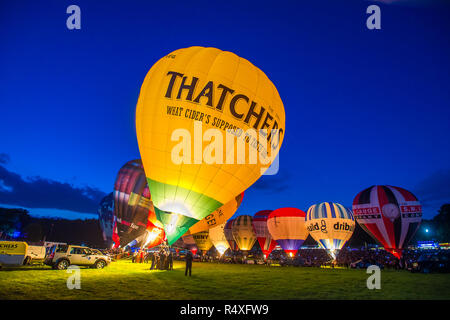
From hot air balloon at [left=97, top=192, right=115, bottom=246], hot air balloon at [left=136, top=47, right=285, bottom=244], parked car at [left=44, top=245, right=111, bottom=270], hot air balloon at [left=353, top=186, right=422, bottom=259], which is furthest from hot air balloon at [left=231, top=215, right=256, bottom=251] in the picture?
hot air balloon at [left=136, top=47, right=285, bottom=244]

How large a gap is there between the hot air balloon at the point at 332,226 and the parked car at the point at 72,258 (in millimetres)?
22245

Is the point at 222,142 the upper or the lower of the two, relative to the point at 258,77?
lower

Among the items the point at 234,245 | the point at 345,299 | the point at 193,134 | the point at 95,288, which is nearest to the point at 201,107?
the point at 193,134

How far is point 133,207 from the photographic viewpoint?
991 inches

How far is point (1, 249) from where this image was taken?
14.4 m

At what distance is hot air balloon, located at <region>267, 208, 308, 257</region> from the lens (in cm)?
3300

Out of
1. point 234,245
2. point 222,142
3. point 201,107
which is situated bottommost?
point 234,245

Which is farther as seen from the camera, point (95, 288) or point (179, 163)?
point (179, 163)

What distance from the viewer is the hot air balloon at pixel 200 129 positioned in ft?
38.3

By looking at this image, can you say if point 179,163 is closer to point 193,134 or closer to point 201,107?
A: point 193,134

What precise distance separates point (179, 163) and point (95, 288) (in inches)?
220

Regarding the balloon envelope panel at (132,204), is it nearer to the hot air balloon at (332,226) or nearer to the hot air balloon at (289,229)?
the hot air balloon at (289,229)
